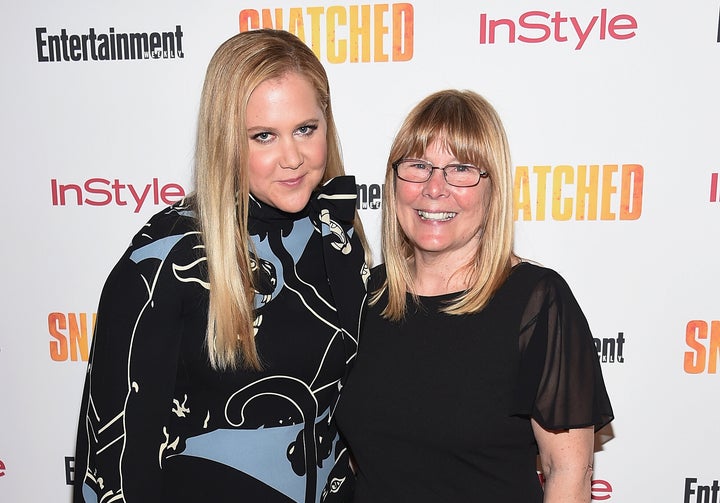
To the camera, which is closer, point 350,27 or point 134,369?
point 134,369

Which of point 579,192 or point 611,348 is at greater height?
point 579,192

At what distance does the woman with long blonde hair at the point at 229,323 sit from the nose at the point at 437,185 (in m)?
0.25

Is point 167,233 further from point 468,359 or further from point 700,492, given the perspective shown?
point 700,492

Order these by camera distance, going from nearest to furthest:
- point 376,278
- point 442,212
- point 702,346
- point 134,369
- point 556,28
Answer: point 134,369 → point 442,212 → point 376,278 → point 556,28 → point 702,346

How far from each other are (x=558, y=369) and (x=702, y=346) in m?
0.90

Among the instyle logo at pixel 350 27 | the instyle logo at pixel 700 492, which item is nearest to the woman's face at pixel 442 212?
the instyle logo at pixel 350 27

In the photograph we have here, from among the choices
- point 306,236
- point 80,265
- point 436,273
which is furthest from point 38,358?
point 436,273

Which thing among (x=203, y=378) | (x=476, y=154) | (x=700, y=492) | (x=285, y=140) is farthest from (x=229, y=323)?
(x=700, y=492)

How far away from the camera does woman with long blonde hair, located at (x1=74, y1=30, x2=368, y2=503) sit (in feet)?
3.99

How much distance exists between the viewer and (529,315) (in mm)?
1334

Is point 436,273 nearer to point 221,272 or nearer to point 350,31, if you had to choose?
point 221,272

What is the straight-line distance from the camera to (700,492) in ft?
6.59

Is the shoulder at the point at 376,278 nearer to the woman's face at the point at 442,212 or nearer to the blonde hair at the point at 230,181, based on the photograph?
the woman's face at the point at 442,212

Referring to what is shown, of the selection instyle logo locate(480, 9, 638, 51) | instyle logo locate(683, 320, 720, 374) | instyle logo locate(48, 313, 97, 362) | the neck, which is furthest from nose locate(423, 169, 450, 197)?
instyle logo locate(48, 313, 97, 362)
